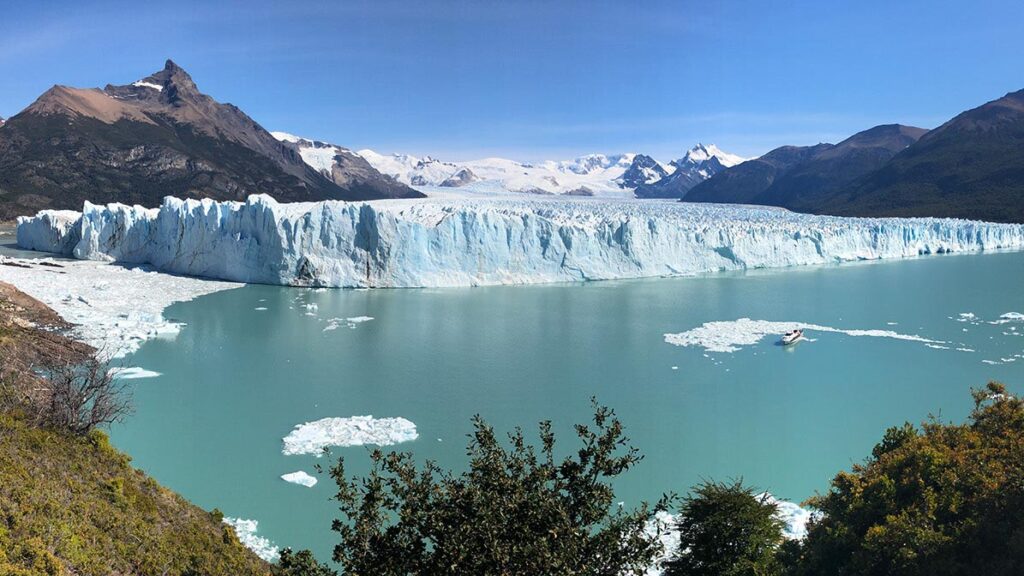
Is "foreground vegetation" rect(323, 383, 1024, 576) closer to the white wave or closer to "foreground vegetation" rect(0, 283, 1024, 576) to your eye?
"foreground vegetation" rect(0, 283, 1024, 576)

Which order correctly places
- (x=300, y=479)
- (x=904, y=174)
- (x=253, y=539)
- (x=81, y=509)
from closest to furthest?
(x=81, y=509) < (x=253, y=539) < (x=300, y=479) < (x=904, y=174)

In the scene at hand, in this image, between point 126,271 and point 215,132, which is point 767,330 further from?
point 215,132

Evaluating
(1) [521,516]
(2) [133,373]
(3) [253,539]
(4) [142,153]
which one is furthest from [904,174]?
(1) [521,516]

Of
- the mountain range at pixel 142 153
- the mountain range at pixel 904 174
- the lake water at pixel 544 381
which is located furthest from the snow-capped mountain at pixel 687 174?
the lake water at pixel 544 381

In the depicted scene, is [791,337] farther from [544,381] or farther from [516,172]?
[516,172]

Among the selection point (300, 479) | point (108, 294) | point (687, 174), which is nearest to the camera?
point (300, 479)

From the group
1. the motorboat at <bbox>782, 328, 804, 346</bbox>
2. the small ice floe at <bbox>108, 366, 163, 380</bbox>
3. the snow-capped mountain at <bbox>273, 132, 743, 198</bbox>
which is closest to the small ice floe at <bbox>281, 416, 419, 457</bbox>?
the small ice floe at <bbox>108, 366, 163, 380</bbox>

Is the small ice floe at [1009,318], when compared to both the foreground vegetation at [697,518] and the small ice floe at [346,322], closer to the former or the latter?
the foreground vegetation at [697,518]

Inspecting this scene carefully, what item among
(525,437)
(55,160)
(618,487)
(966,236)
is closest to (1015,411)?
(618,487)
